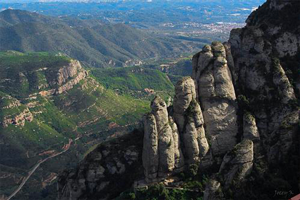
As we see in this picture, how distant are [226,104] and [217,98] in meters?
2.12

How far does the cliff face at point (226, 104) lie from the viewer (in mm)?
69875

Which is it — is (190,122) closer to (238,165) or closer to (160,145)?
(160,145)

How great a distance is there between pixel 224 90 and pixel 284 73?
11857 millimetres

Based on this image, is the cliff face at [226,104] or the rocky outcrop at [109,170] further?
the rocky outcrop at [109,170]

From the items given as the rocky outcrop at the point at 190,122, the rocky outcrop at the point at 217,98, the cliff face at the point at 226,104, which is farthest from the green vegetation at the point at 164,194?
the rocky outcrop at the point at 217,98

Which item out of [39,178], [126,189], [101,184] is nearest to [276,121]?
[126,189]

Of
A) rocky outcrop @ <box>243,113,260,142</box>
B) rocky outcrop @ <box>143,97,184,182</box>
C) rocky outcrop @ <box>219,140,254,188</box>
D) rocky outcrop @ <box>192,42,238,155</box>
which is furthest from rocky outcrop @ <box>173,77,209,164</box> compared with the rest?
rocky outcrop @ <box>219,140,254,188</box>

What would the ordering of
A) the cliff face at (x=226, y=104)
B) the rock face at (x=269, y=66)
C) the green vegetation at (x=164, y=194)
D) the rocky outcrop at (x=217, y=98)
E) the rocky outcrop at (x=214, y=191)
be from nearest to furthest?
the rocky outcrop at (x=214, y=191), the green vegetation at (x=164, y=194), the cliff face at (x=226, y=104), the rock face at (x=269, y=66), the rocky outcrop at (x=217, y=98)

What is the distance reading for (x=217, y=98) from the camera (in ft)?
242

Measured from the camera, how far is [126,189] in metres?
76.7

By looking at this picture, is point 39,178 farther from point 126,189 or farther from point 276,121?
point 276,121

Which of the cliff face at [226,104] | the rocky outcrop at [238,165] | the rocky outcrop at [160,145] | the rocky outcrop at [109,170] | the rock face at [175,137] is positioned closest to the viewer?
the rocky outcrop at [238,165]

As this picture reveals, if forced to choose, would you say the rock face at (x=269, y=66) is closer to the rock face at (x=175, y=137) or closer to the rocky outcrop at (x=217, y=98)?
the rocky outcrop at (x=217, y=98)

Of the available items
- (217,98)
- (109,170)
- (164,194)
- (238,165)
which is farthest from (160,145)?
(109,170)
